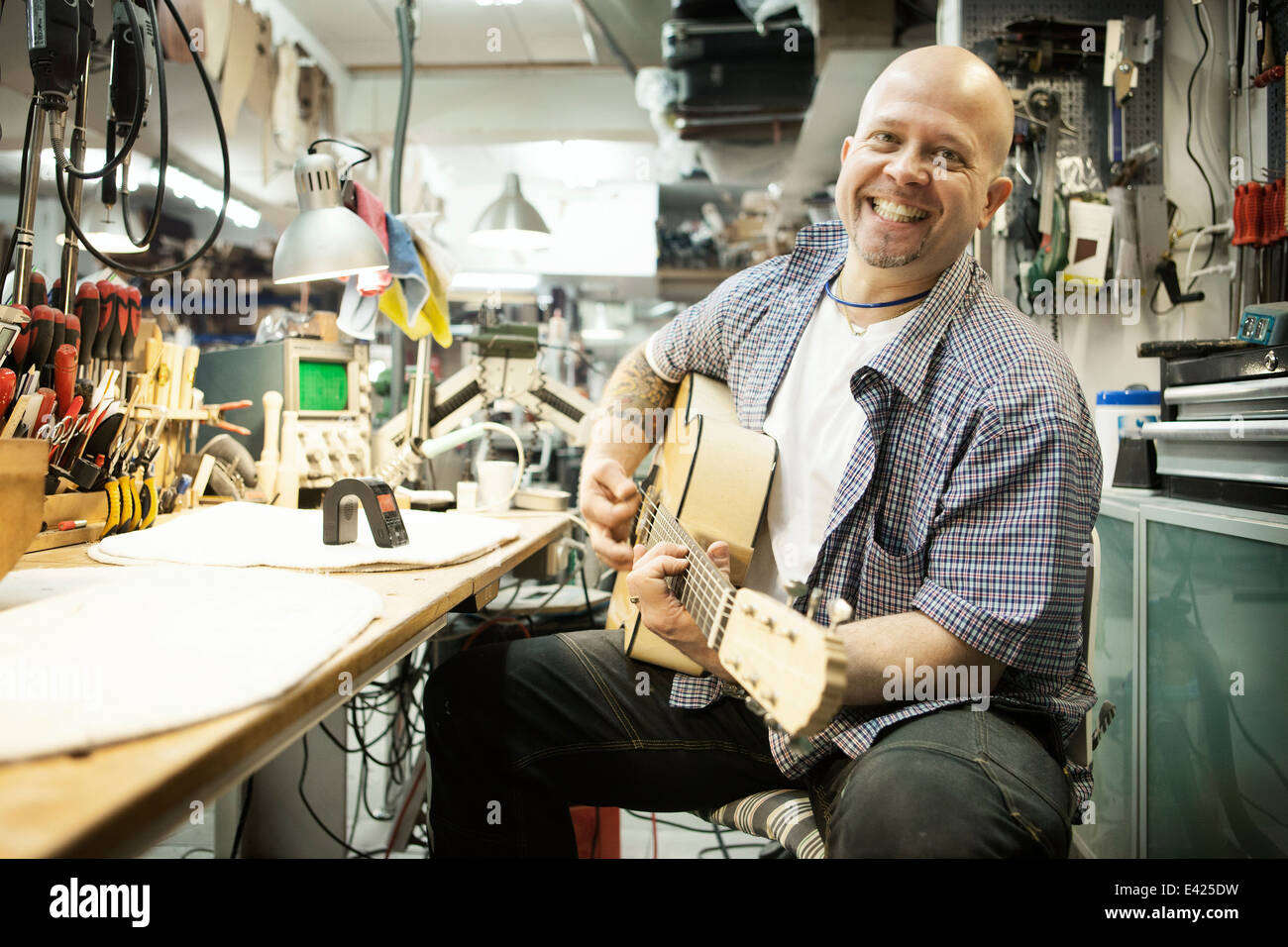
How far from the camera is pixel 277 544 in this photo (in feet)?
3.89

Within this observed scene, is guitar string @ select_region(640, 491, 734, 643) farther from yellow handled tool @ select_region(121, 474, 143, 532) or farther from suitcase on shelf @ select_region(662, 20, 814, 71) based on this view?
suitcase on shelf @ select_region(662, 20, 814, 71)

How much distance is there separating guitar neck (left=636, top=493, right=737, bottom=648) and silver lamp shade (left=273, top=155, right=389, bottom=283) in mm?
823

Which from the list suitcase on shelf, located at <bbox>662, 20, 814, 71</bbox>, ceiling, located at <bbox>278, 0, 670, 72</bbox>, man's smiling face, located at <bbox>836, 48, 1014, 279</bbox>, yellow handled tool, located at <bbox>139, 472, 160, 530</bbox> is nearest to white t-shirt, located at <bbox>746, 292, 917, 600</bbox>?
man's smiling face, located at <bbox>836, 48, 1014, 279</bbox>

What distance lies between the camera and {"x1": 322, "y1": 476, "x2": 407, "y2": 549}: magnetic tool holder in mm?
1211

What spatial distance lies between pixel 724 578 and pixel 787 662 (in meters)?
0.23

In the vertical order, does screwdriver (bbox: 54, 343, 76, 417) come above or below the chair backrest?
above

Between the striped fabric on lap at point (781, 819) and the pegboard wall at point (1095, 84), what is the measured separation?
7.10ft

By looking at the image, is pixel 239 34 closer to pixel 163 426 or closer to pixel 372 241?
pixel 372 241

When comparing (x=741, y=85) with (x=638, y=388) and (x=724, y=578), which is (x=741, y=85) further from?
(x=724, y=578)

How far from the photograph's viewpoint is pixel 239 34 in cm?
364
